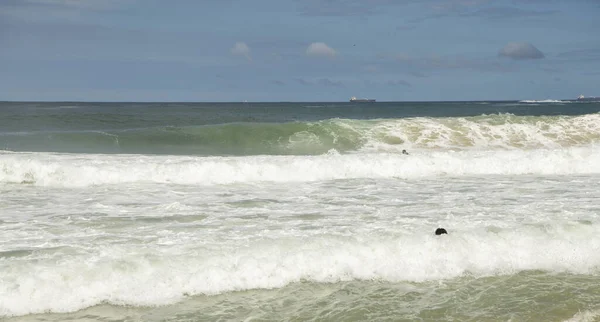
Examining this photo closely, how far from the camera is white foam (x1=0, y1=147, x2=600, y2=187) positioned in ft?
45.5

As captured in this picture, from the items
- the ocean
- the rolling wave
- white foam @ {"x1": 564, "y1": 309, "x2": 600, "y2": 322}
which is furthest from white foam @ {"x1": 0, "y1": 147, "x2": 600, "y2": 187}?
white foam @ {"x1": 564, "y1": 309, "x2": 600, "y2": 322}

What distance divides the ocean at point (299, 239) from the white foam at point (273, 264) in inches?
0.8

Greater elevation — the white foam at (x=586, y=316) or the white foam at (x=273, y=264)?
the white foam at (x=273, y=264)

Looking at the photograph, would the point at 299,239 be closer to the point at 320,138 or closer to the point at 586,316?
the point at 586,316

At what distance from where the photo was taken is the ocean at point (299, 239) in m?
6.09

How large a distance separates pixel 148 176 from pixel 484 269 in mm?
8883

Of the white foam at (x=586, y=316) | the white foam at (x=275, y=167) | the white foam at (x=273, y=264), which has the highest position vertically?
the white foam at (x=275, y=167)

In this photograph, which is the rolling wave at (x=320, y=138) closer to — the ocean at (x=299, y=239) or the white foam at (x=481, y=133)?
the white foam at (x=481, y=133)

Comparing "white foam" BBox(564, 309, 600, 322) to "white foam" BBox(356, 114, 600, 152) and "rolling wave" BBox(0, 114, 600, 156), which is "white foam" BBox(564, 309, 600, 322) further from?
"white foam" BBox(356, 114, 600, 152)

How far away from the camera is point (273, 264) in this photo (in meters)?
7.05

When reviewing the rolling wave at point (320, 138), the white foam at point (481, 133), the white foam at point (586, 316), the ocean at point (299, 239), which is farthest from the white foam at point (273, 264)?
the white foam at point (481, 133)

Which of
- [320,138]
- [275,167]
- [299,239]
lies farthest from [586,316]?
[320,138]

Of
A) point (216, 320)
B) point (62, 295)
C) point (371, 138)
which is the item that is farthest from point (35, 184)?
point (371, 138)

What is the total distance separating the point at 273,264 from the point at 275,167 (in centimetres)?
786
